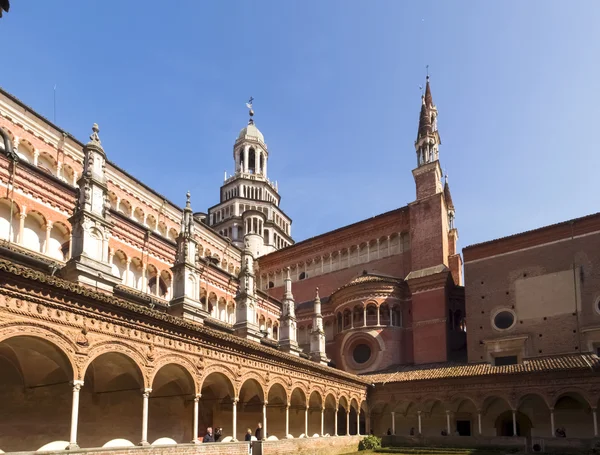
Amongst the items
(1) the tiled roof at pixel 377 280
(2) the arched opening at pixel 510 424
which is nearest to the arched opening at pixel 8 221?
(1) the tiled roof at pixel 377 280

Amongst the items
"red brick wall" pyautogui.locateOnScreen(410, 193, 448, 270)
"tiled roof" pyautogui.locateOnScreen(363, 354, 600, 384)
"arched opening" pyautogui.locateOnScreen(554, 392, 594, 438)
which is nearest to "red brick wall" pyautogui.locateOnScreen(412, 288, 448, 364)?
"tiled roof" pyautogui.locateOnScreen(363, 354, 600, 384)

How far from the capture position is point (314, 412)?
109ft

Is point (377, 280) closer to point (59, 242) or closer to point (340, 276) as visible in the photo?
point (340, 276)

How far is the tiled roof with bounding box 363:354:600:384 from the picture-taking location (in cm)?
3066

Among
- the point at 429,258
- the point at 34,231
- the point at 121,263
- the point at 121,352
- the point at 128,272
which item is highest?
the point at 429,258

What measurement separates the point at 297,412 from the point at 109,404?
48.1 feet

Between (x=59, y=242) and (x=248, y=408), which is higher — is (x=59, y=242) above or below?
above

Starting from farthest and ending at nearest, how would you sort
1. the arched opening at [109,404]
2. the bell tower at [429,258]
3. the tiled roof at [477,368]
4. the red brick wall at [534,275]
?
the bell tower at [429,258] < the red brick wall at [534,275] < the tiled roof at [477,368] < the arched opening at [109,404]

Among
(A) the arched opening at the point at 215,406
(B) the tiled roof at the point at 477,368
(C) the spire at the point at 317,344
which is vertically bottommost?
(A) the arched opening at the point at 215,406

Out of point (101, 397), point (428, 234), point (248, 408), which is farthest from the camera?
point (428, 234)

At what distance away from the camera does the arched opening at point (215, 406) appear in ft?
76.4

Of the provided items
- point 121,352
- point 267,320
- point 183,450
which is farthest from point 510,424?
point 121,352

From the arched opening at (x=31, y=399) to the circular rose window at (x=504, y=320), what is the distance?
2944 centimetres

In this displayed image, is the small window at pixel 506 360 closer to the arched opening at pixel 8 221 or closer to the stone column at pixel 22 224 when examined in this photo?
the stone column at pixel 22 224
